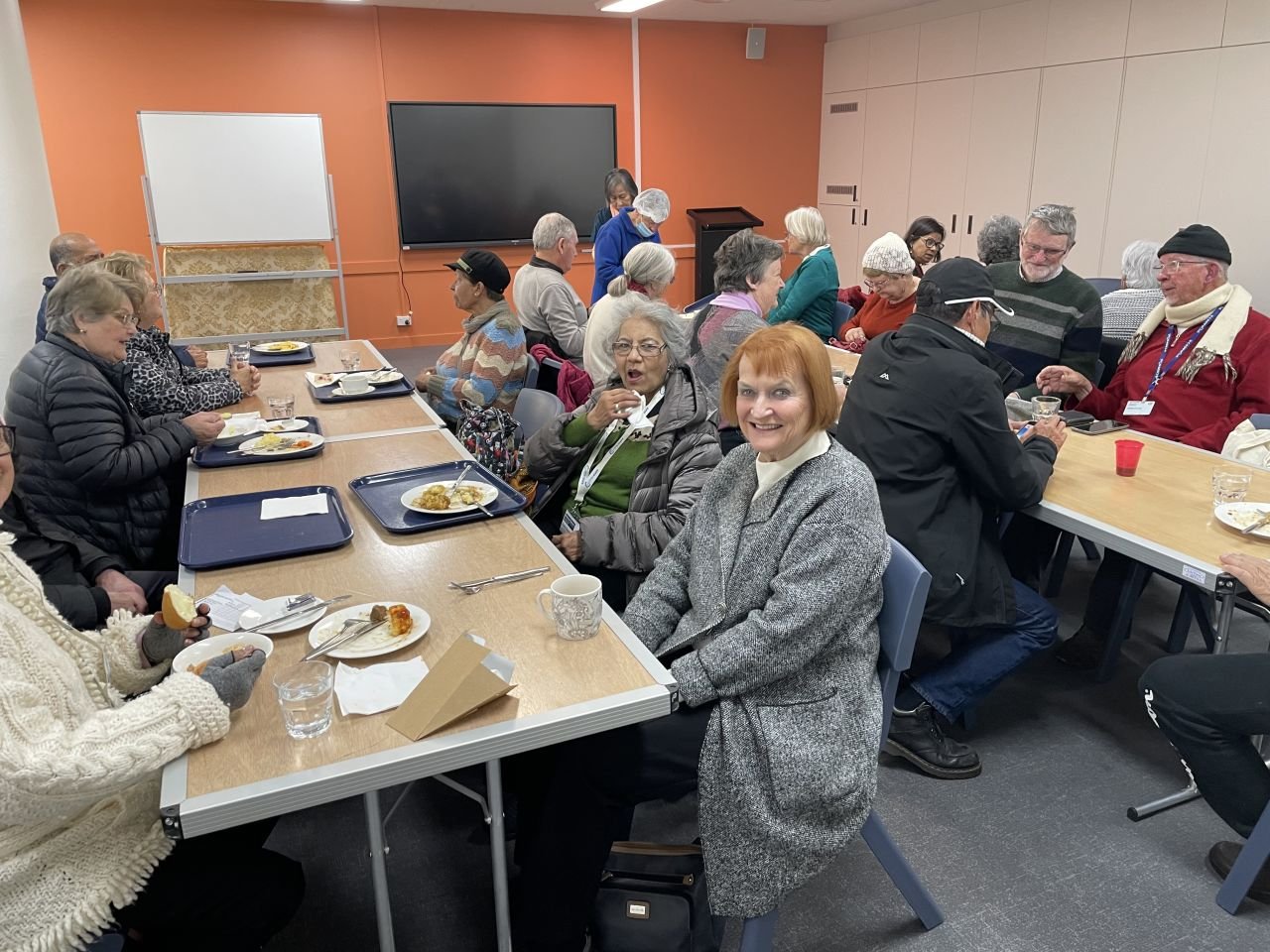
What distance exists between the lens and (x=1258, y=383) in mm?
3006

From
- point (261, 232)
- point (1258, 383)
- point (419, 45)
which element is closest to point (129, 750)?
point (1258, 383)

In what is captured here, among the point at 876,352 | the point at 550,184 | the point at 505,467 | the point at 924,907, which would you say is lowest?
the point at 924,907

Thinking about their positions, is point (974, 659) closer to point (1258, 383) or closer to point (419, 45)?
point (1258, 383)

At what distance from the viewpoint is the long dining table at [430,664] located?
126cm

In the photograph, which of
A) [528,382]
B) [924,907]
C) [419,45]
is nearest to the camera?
[924,907]

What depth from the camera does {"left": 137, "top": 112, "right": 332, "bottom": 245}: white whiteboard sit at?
6.83m

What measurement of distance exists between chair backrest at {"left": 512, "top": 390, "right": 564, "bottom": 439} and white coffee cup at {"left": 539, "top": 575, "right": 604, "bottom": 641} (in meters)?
1.42

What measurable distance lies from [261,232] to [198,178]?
584 mm

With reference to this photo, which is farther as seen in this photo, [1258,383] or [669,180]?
[669,180]

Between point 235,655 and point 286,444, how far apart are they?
55.4 inches

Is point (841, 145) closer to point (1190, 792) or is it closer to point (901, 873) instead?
point (1190, 792)

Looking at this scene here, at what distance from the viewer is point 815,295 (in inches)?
179

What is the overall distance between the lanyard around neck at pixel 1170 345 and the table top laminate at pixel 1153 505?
1.44 feet

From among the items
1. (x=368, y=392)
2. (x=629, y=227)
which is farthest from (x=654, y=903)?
(x=629, y=227)
